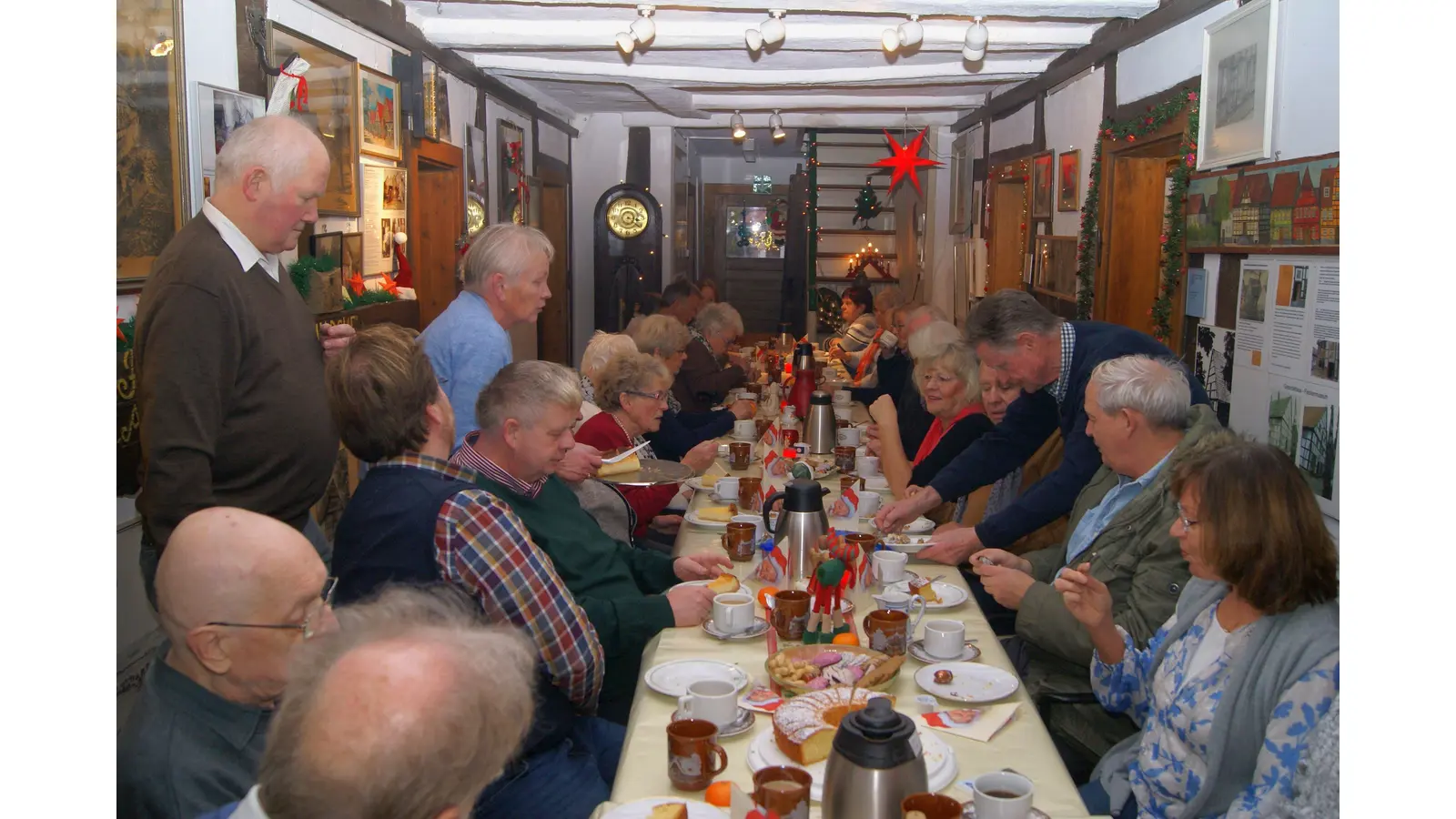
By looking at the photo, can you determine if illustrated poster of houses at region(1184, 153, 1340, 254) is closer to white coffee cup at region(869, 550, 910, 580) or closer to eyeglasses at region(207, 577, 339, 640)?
white coffee cup at region(869, 550, 910, 580)

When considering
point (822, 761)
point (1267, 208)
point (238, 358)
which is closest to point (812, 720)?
point (822, 761)

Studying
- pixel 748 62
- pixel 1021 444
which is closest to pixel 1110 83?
pixel 748 62

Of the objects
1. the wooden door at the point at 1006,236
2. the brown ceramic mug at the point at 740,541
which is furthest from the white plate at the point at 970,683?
the wooden door at the point at 1006,236

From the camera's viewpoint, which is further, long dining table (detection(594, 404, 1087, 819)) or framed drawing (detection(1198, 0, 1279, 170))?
framed drawing (detection(1198, 0, 1279, 170))

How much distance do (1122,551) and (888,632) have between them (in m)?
0.77

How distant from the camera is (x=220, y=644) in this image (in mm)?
1655

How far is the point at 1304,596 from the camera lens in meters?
1.85

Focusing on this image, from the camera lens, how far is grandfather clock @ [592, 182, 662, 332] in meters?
→ 11.2

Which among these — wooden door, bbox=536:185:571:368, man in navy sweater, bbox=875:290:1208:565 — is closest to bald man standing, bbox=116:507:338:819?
man in navy sweater, bbox=875:290:1208:565

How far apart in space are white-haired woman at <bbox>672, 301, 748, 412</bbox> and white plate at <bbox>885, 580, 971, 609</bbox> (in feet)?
11.0

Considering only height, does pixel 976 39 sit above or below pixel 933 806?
above

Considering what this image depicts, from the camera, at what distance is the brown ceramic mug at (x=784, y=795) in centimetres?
152

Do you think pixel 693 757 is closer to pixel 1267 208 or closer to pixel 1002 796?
pixel 1002 796

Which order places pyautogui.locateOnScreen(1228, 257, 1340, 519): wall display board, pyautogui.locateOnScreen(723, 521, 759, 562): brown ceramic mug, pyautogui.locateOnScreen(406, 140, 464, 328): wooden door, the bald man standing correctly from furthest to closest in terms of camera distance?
pyautogui.locateOnScreen(406, 140, 464, 328): wooden door, pyautogui.locateOnScreen(1228, 257, 1340, 519): wall display board, pyautogui.locateOnScreen(723, 521, 759, 562): brown ceramic mug, the bald man standing
